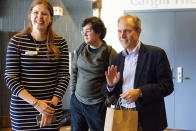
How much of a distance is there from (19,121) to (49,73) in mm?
375

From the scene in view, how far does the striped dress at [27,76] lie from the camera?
4.88 ft

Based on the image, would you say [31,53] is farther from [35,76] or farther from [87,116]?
[87,116]

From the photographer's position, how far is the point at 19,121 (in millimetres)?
1520

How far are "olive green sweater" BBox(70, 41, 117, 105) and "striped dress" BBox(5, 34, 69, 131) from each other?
694 millimetres

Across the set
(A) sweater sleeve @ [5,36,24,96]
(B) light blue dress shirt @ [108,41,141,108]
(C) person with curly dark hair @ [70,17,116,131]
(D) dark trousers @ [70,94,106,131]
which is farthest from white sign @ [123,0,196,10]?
(A) sweater sleeve @ [5,36,24,96]

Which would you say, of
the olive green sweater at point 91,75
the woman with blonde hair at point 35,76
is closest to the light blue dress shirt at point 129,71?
the woman with blonde hair at point 35,76

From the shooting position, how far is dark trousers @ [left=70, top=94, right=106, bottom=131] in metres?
2.22

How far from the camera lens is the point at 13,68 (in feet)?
4.88

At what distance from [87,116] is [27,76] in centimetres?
93

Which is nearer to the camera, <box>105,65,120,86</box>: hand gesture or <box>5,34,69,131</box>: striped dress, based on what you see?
<box>5,34,69,131</box>: striped dress

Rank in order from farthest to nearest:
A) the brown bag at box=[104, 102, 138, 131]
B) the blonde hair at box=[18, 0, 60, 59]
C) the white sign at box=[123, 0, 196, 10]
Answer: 1. the white sign at box=[123, 0, 196, 10]
2. the blonde hair at box=[18, 0, 60, 59]
3. the brown bag at box=[104, 102, 138, 131]

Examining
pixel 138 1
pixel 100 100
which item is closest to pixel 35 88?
pixel 100 100

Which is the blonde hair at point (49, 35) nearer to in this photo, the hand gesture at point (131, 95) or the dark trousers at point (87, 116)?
the hand gesture at point (131, 95)

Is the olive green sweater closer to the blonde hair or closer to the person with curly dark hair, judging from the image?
the person with curly dark hair
